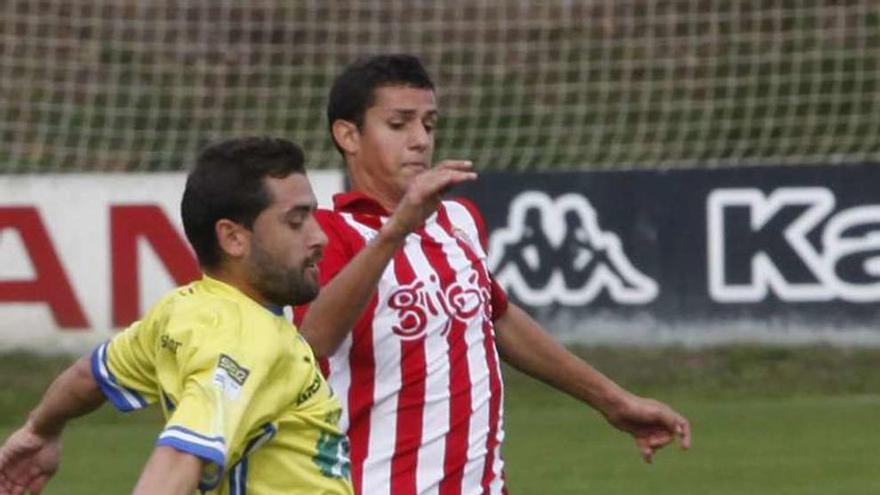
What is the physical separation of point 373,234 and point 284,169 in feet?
3.12

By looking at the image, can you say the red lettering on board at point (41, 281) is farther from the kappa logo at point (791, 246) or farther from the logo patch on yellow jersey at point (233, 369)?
the logo patch on yellow jersey at point (233, 369)

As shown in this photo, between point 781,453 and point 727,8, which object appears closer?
point 781,453

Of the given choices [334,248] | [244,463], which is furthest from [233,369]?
[334,248]

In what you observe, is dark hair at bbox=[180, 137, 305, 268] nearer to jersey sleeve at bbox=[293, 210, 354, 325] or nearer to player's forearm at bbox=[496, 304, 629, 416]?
jersey sleeve at bbox=[293, 210, 354, 325]

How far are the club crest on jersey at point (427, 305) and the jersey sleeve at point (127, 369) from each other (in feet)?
2.73

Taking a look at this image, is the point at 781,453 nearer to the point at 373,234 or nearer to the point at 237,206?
the point at 373,234

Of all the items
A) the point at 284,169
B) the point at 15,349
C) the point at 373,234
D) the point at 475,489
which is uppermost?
the point at 284,169

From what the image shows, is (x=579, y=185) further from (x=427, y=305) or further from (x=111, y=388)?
(x=111, y=388)

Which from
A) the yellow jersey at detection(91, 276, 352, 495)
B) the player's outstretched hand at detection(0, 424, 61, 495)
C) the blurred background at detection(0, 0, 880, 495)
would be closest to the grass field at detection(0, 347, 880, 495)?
the blurred background at detection(0, 0, 880, 495)

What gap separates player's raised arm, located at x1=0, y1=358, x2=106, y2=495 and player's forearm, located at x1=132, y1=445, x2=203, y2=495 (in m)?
0.75

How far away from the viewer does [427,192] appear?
4.07m

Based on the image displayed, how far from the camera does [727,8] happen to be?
45.5 ft

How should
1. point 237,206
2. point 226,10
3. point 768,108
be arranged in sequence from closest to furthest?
point 237,206, point 768,108, point 226,10

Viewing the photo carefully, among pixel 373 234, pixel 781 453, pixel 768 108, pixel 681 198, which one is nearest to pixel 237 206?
pixel 373 234
